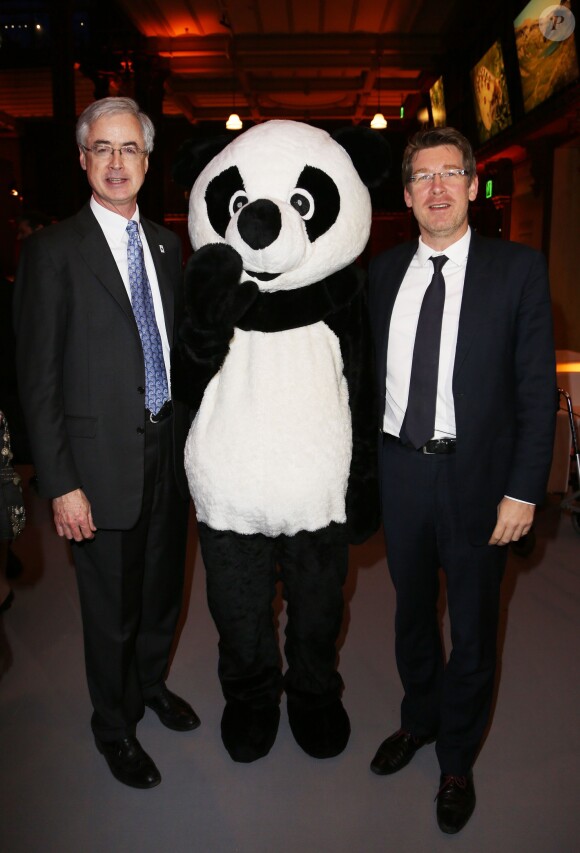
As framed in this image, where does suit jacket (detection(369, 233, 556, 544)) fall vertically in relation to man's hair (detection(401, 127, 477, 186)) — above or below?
below

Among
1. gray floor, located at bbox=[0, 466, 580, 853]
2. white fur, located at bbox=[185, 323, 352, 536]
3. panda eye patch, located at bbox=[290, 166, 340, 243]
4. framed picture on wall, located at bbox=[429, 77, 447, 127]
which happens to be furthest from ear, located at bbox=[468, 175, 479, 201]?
framed picture on wall, located at bbox=[429, 77, 447, 127]

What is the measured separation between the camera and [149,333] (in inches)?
82.1

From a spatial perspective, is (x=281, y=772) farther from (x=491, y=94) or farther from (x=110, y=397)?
(x=491, y=94)

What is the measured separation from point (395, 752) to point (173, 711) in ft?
2.50

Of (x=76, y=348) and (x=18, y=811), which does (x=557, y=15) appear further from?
(x=18, y=811)

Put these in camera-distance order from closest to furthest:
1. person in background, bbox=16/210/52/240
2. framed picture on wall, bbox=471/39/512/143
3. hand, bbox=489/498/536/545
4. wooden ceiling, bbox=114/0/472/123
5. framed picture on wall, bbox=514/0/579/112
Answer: hand, bbox=489/498/536/545
person in background, bbox=16/210/52/240
framed picture on wall, bbox=514/0/579/112
framed picture on wall, bbox=471/39/512/143
wooden ceiling, bbox=114/0/472/123

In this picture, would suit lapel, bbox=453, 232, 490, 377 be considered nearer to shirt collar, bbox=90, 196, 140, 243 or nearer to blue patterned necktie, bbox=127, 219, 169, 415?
blue patterned necktie, bbox=127, 219, 169, 415

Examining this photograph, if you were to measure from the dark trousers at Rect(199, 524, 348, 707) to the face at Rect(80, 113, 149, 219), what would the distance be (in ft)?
3.28

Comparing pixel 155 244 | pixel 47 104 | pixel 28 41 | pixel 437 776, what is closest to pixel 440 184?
Result: pixel 155 244

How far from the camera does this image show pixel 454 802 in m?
2.01

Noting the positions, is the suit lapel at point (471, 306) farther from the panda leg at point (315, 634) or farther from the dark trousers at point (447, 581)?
the panda leg at point (315, 634)

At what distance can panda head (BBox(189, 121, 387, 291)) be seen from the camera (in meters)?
1.85

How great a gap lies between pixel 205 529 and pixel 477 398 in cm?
86

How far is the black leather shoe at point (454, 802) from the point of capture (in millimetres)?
1972
